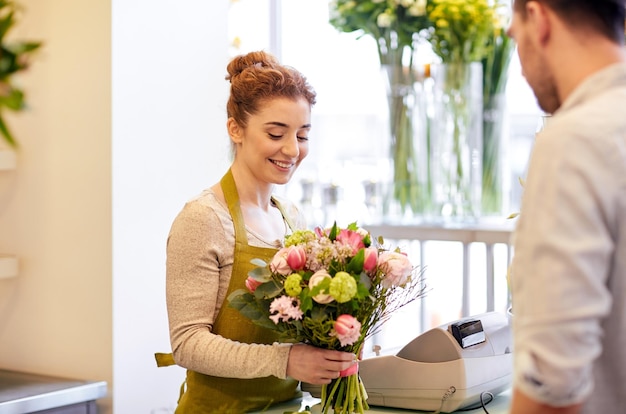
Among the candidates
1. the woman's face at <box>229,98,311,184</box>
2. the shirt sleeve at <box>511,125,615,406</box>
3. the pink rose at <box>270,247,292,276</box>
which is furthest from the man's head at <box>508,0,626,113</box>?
the woman's face at <box>229,98,311,184</box>

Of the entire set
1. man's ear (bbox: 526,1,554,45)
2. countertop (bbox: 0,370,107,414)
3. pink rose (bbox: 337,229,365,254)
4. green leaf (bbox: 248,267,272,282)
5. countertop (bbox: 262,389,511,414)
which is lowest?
countertop (bbox: 0,370,107,414)

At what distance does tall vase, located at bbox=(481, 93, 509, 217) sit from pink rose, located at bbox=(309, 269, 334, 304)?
227cm

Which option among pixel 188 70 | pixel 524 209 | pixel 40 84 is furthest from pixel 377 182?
pixel 524 209

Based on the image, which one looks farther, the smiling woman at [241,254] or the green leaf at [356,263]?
the smiling woman at [241,254]

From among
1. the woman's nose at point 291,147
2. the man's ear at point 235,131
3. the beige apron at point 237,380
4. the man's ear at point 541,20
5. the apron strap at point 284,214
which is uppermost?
the man's ear at point 541,20

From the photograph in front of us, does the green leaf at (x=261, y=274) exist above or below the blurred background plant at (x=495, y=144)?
below

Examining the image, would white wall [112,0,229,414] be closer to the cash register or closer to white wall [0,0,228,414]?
white wall [0,0,228,414]

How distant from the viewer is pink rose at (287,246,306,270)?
1722 mm

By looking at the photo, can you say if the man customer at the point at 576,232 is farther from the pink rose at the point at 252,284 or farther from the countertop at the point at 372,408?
the countertop at the point at 372,408

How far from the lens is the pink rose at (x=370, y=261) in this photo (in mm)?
1739

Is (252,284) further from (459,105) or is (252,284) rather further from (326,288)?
(459,105)

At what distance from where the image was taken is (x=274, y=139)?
2047 mm

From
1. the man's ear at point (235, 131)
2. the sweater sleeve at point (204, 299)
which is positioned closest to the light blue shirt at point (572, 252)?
the sweater sleeve at point (204, 299)

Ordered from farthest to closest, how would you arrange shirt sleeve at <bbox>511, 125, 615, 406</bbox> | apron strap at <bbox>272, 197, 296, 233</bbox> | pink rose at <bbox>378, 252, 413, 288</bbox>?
apron strap at <bbox>272, 197, 296, 233</bbox> < pink rose at <bbox>378, 252, 413, 288</bbox> < shirt sleeve at <bbox>511, 125, 615, 406</bbox>
